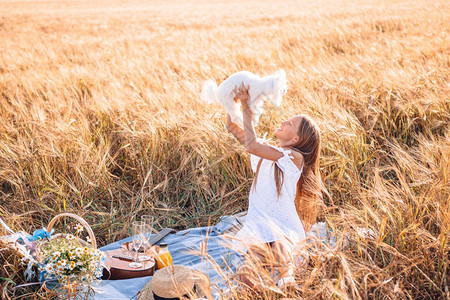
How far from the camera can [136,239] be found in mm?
2771

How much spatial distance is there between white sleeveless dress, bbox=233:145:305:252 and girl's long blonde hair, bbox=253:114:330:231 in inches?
2.3

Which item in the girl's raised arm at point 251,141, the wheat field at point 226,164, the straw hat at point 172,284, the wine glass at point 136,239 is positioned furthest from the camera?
the girl's raised arm at point 251,141

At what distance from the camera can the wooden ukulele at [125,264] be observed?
9.32 ft

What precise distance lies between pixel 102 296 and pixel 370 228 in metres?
1.46

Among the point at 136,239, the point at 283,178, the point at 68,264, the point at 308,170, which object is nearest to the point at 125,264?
the point at 136,239

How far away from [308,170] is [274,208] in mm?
309

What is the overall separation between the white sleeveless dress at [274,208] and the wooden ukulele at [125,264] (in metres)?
0.51

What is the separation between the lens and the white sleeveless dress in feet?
9.30

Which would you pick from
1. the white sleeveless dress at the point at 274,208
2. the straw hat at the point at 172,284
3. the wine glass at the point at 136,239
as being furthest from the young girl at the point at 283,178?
the wine glass at the point at 136,239

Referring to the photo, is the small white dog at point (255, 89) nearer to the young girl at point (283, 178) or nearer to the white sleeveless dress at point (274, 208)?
the young girl at point (283, 178)

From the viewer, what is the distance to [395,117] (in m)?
4.05

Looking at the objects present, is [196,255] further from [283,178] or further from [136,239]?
[283,178]

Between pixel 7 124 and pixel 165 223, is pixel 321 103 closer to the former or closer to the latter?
pixel 165 223

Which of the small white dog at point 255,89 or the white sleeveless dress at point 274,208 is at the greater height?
the small white dog at point 255,89
